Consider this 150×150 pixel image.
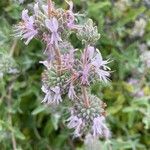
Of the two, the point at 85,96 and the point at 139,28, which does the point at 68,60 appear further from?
the point at 139,28

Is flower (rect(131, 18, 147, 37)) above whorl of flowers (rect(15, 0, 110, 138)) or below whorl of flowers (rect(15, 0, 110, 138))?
above

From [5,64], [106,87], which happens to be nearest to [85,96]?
[5,64]

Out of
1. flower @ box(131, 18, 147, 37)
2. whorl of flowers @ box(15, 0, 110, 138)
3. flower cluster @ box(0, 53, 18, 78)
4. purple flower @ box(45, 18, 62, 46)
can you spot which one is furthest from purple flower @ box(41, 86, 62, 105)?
flower @ box(131, 18, 147, 37)

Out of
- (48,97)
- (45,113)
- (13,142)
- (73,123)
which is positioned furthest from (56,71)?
(45,113)

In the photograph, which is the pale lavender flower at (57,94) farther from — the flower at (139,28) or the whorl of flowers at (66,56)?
the flower at (139,28)

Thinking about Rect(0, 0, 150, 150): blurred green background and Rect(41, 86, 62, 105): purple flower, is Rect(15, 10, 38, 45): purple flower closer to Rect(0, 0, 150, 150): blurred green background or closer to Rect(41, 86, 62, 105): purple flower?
Rect(41, 86, 62, 105): purple flower

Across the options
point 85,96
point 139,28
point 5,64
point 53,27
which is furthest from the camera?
point 139,28
